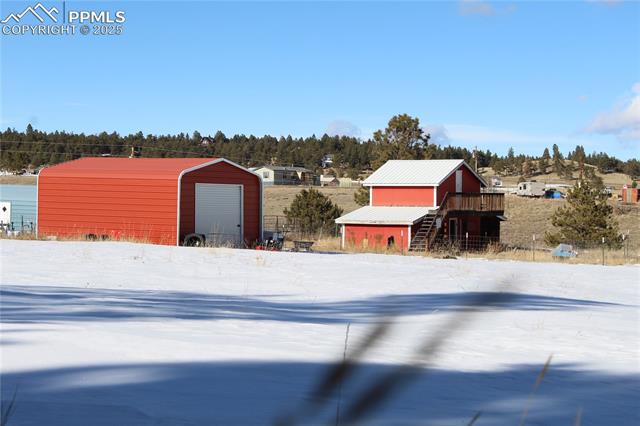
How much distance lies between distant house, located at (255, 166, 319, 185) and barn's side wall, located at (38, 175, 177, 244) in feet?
240

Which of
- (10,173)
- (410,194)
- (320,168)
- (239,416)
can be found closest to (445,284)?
(239,416)

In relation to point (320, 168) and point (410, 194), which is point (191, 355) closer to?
point (410, 194)

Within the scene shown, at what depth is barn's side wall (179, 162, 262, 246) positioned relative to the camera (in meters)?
31.8

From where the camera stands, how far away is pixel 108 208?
32250mm

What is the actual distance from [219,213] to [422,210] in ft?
43.7

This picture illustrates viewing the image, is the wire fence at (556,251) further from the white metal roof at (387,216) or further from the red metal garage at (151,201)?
the red metal garage at (151,201)

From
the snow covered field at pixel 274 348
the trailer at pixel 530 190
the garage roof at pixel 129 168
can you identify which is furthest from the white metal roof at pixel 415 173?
the trailer at pixel 530 190

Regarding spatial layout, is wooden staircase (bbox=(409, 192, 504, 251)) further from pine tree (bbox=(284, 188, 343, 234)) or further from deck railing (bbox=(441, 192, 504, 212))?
pine tree (bbox=(284, 188, 343, 234))

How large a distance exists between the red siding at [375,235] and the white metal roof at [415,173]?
3532 millimetres

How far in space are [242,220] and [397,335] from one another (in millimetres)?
Answer: 24638

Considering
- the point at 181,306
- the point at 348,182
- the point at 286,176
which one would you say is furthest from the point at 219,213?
the point at 286,176

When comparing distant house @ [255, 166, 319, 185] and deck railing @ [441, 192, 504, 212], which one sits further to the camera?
distant house @ [255, 166, 319, 185]

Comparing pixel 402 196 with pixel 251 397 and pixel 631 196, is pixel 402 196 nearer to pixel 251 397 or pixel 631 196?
pixel 251 397

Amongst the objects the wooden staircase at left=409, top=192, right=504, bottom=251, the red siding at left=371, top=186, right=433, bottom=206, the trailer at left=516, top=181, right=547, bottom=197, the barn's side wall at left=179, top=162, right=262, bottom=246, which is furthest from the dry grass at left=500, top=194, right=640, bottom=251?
the barn's side wall at left=179, top=162, right=262, bottom=246
